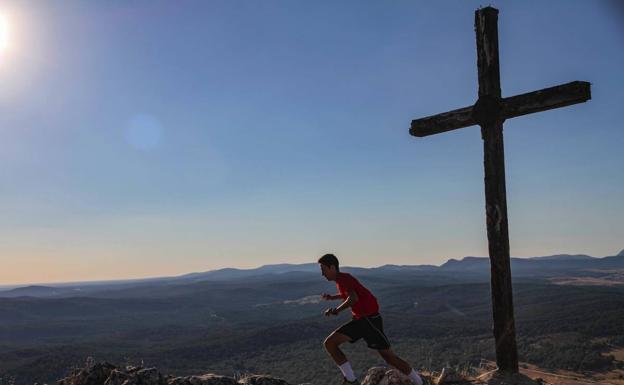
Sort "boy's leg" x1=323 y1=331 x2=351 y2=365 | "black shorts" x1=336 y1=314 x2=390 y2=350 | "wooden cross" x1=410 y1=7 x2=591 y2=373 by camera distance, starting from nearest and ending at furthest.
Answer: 1. "black shorts" x1=336 y1=314 x2=390 y2=350
2. "boy's leg" x1=323 y1=331 x2=351 y2=365
3. "wooden cross" x1=410 y1=7 x2=591 y2=373

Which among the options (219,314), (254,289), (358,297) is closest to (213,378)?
(358,297)

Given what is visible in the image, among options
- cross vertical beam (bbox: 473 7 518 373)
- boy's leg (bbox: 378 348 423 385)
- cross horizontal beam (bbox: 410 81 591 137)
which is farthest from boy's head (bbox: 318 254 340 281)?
cross horizontal beam (bbox: 410 81 591 137)

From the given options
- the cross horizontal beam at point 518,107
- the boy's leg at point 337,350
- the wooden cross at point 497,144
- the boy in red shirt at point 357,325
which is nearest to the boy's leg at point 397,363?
the boy in red shirt at point 357,325

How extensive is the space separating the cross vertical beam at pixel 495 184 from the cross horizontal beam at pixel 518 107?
0.46 feet

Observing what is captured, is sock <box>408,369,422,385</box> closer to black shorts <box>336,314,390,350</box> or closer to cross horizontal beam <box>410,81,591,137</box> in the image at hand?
black shorts <box>336,314,390,350</box>

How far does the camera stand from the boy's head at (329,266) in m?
5.96

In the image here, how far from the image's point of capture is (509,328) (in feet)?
21.2

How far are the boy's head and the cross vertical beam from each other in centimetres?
218

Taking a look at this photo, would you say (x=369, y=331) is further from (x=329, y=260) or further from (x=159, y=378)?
(x=159, y=378)

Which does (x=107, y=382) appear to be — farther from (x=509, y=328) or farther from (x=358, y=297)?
(x=509, y=328)

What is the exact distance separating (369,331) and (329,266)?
91cm

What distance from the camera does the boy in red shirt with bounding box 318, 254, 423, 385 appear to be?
5809 mm

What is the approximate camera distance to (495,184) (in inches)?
260

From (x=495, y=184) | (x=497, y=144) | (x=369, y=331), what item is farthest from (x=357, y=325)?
(x=497, y=144)
